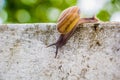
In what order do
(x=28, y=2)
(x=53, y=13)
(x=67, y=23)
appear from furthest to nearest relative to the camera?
(x=28, y=2)
(x=53, y=13)
(x=67, y=23)

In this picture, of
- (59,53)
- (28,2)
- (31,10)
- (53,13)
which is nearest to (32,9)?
(31,10)

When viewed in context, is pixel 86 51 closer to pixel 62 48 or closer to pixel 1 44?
pixel 62 48

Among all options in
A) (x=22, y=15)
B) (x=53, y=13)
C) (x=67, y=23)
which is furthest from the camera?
(x=22, y=15)

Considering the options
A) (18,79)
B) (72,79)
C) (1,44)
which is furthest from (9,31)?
(72,79)

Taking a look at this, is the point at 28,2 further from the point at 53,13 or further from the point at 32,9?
the point at 53,13

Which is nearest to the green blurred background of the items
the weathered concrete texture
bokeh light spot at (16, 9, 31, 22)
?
bokeh light spot at (16, 9, 31, 22)
